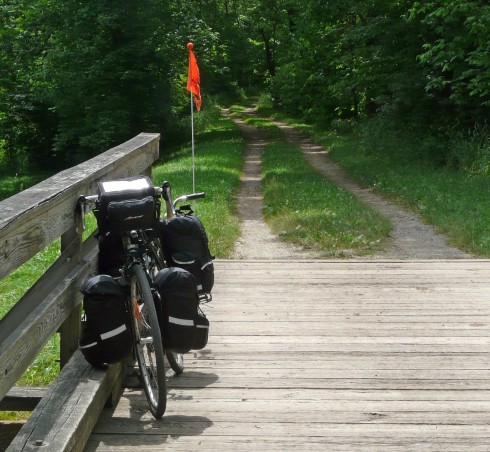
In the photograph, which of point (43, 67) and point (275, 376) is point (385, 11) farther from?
point (275, 376)

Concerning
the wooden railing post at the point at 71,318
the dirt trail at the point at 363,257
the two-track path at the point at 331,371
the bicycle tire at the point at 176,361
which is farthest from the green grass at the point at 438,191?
the wooden railing post at the point at 71,318

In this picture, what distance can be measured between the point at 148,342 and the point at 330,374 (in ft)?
4.40

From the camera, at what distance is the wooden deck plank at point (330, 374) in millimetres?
4371

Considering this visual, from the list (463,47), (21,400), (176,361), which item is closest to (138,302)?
(176,361)

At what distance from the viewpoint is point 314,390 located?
5078mm

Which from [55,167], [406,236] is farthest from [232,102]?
[406,236]

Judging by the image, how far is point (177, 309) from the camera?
4.61 metres

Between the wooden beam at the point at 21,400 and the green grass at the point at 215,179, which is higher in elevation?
the wooden beam at the point at 21,400

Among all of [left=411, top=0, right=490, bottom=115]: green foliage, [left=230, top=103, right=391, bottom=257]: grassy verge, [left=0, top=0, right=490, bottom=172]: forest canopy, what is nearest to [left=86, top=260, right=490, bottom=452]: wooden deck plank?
[left=230, top=103, right=391, bottom=257]: grassy verge

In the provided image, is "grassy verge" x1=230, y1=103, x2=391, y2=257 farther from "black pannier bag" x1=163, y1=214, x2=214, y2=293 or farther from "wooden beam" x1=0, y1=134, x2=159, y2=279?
"wooden beam" x1=0, y1=134, x2=159, y2=279

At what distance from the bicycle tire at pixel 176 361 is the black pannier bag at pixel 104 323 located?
0.65m

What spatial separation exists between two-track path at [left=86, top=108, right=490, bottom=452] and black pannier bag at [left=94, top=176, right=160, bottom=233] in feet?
3.42

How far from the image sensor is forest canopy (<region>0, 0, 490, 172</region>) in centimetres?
2425

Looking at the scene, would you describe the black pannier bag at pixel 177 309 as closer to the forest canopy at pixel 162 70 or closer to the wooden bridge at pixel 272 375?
the wooden bridge at pixel 272 375
